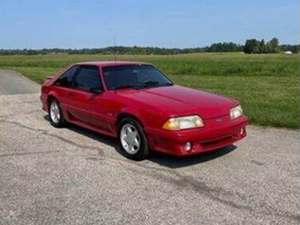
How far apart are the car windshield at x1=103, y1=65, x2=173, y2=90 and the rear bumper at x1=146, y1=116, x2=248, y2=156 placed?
1325 mm

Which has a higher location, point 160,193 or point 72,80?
point 72,80

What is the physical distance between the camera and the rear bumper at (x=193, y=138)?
555 cm

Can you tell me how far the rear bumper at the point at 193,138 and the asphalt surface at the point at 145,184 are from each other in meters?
0.23

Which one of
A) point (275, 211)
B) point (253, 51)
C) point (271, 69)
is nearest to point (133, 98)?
point (275, 211)

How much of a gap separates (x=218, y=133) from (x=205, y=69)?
24821 mm

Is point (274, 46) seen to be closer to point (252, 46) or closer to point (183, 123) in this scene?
point (252, 46)

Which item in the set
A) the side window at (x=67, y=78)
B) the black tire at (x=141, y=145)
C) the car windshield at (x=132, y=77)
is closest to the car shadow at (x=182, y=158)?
the black tire at (x=141, y=145)

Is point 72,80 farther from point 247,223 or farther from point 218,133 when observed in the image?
point 247,223

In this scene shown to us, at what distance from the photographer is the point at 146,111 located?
5.86 m

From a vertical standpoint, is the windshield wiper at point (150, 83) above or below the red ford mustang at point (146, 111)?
above

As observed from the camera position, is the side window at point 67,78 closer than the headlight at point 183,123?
No

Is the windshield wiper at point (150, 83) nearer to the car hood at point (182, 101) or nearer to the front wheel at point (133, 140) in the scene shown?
the car hood at point (182, 101)

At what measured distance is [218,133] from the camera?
19.0 feet

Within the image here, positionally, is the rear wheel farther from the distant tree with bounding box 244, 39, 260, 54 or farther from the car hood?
the distant tree with bounding box 244, 39, 260, 54
